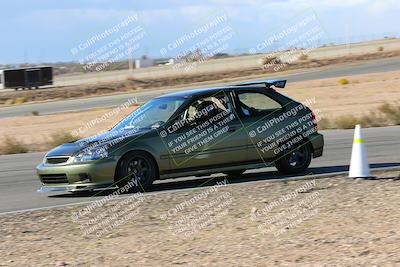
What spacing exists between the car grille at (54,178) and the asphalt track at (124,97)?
31.1 m

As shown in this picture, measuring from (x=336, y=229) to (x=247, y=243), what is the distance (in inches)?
41.7

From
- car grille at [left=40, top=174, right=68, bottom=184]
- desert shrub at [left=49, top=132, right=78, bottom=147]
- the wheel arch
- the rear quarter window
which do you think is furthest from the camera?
desert shrub at [left=49, top=132, right=78, bottom=147]

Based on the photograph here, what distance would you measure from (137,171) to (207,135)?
1235mm

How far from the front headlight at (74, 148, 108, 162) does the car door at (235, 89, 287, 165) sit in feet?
7.81

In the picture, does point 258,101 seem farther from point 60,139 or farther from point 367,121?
point 367,121

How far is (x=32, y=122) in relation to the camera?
120 ft

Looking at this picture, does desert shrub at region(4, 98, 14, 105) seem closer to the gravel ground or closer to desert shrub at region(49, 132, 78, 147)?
desert shrub at region(49, 132, 78, 147)

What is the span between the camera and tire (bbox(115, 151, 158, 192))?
11875 mm

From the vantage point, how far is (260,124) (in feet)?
42.5

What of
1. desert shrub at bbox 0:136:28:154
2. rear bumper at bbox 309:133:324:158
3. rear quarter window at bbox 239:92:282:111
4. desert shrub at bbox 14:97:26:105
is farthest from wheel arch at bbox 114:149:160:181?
desert shrub at bbox 14:97:26:105

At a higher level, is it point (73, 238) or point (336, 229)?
point (73, 238)

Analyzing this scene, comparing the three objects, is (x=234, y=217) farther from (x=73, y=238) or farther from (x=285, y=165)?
(x=285, y=165)

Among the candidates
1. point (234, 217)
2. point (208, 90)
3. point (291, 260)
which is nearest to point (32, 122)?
point (208, 90)

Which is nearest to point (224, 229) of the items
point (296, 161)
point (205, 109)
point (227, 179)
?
point (205, 109)
